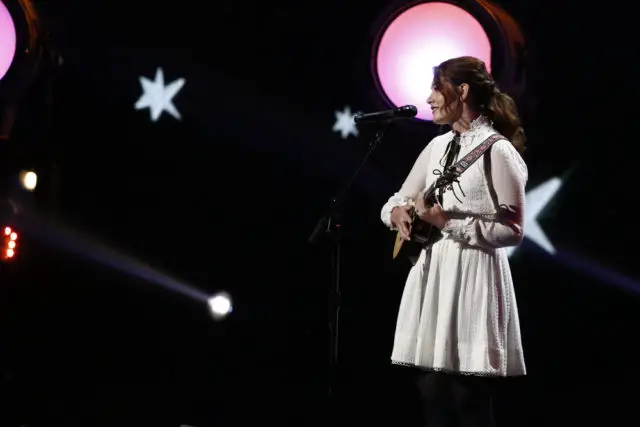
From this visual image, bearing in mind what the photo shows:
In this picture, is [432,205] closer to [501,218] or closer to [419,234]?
[419,234]

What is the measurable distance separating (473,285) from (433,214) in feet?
0.81

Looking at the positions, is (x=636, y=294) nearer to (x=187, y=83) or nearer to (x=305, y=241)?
(x=305, y=241)

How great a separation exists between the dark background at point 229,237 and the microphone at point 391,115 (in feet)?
2.63

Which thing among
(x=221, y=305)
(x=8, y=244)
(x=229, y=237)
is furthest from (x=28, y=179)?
(x=221, y=305)

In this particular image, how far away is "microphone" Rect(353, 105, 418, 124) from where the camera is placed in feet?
8.73

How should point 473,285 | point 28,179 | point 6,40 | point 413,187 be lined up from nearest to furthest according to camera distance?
point 473,285 → point 413,187 → point 6,40 → point 28,179

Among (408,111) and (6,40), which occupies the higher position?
(6,40)

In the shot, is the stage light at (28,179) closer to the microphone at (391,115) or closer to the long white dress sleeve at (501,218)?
the microphone at (391,115)

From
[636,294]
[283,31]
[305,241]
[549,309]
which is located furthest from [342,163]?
[636,294]

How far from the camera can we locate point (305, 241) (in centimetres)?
386

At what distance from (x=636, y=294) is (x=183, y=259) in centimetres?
235

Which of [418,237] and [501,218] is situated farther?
[418,237]

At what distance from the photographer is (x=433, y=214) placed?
220 cm

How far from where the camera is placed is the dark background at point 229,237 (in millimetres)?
3521
